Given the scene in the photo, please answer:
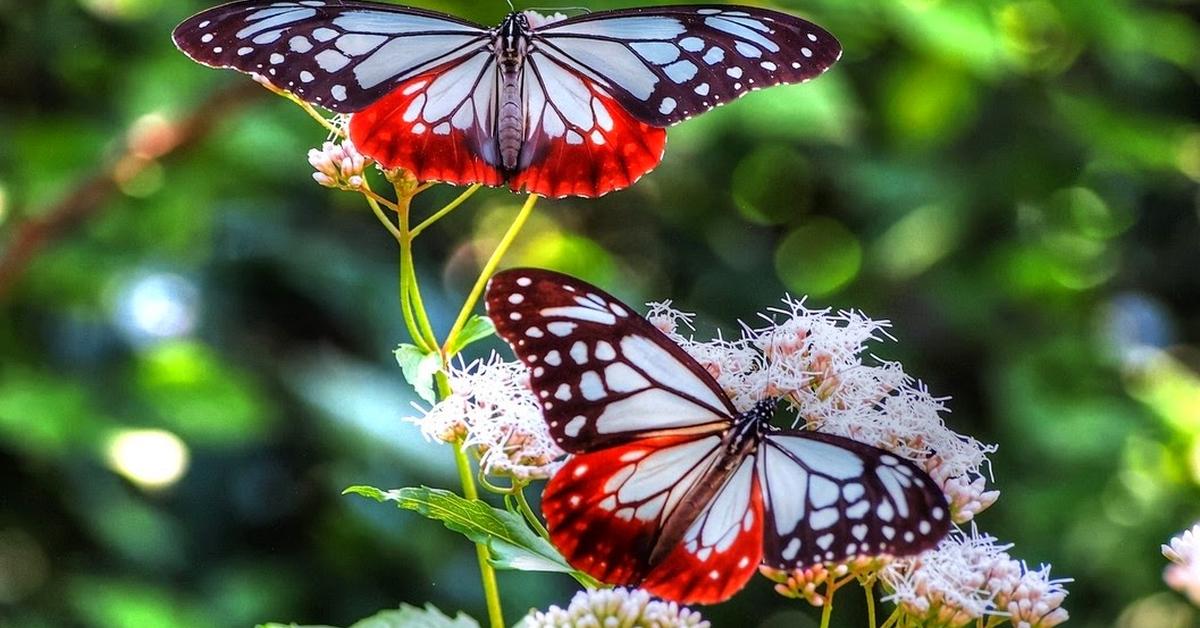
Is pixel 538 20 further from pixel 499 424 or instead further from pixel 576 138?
pixel 499 424

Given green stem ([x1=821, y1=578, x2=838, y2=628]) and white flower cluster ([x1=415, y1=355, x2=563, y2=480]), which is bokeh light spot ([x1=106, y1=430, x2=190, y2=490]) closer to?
white flower cluster ([x1=415, y1=355, x2=563, y2=480])

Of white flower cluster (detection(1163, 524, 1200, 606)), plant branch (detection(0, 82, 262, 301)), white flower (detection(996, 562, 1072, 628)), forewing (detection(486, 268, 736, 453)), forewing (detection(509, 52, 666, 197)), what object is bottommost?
white flower (detection(996, 562, 1072, 628))

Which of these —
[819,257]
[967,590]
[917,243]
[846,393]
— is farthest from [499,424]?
[819,257]

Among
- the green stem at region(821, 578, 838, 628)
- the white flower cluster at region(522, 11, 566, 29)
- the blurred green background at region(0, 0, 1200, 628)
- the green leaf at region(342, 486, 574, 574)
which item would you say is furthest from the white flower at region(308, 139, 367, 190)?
the blurred green background at region(0, 0, 1200, 628)

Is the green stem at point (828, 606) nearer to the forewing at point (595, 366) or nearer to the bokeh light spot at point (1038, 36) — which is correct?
the forewing at point (595, 366)

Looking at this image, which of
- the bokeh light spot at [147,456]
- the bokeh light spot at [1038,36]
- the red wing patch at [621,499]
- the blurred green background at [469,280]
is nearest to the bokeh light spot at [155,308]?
the blurred green background at [469,280]

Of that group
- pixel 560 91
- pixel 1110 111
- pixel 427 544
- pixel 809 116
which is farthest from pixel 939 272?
pixel 560 91

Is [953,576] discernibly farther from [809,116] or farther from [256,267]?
[256,267]
